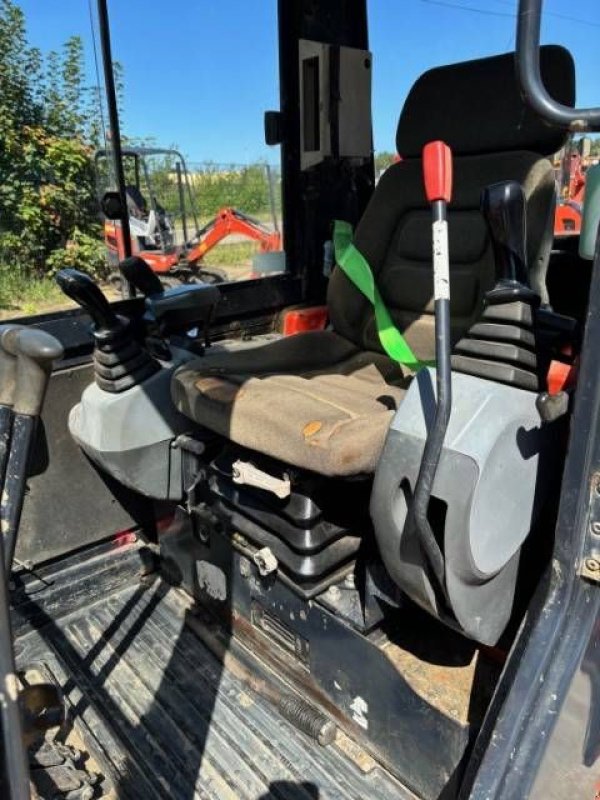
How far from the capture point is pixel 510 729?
0.88 m

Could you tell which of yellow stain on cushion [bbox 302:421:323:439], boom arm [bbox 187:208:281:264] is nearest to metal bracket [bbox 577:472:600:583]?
yellow stain on cushion [bbox 302:421:323:439]

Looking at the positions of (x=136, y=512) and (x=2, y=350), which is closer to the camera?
(x=2, y=350)

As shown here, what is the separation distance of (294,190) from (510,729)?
1682 mm

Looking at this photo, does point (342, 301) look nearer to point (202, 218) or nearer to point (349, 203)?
point (349, 203)

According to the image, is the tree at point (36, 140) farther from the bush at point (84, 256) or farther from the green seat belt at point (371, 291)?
the green seat belt at point (371, 291)

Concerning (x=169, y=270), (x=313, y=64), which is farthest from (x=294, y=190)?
(x=169, y=270)

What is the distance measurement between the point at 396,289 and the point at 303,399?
572 millimetres

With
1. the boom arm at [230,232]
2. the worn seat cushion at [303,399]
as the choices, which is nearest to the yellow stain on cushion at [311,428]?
the worn seat cushion at [303,399]

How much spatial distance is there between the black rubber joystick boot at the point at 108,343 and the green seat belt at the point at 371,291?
2.03ft

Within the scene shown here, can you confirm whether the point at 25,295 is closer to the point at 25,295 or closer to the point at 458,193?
the point at 25,295

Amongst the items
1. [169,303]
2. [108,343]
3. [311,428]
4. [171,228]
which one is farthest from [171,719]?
[171,228]

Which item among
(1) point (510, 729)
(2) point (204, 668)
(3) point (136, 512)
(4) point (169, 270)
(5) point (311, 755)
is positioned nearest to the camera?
(1) point (510, 729)

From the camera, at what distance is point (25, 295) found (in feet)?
5.89

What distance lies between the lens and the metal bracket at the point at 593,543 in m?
0.84
